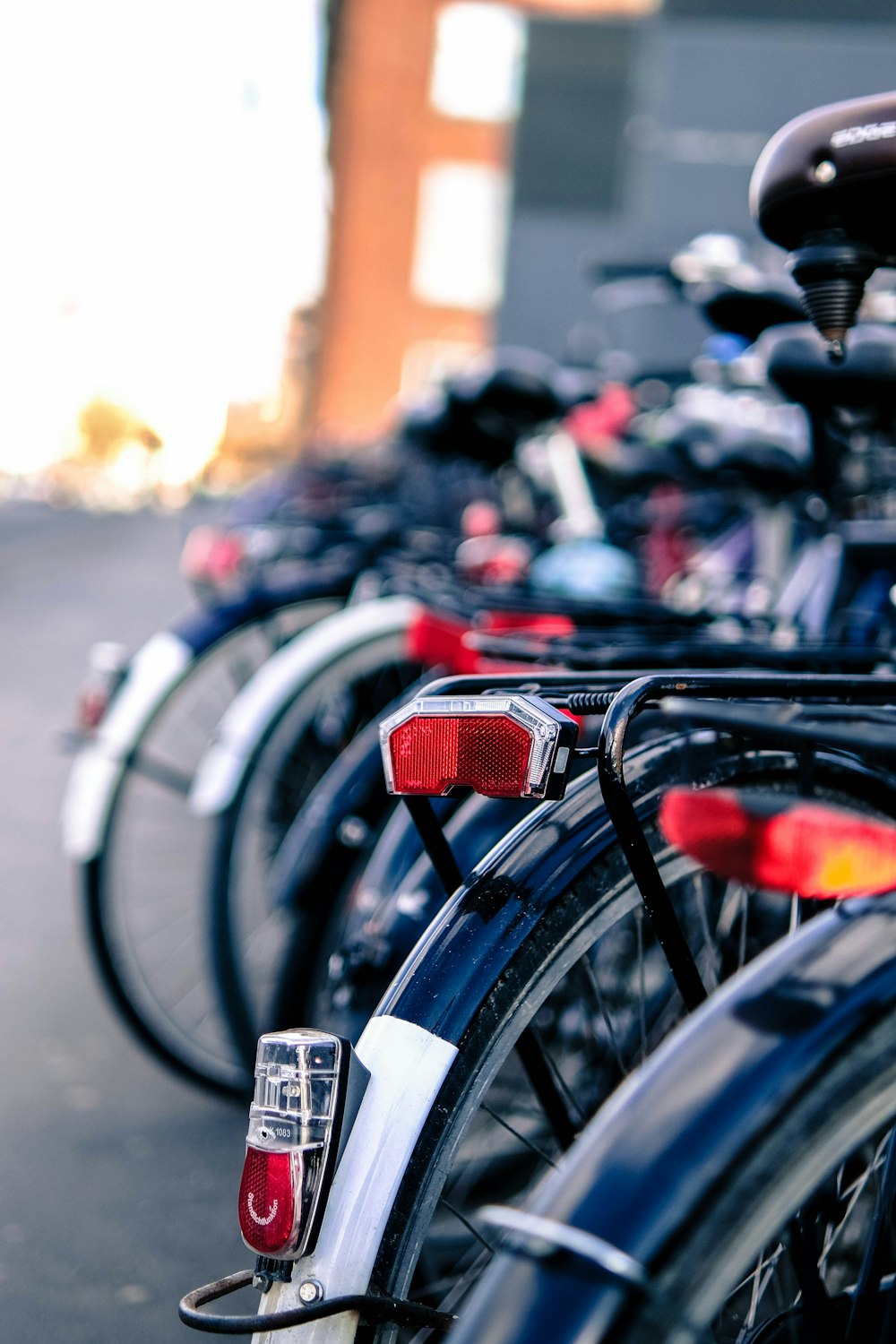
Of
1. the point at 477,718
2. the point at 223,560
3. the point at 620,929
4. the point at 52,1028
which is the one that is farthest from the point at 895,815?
the point at 223,560

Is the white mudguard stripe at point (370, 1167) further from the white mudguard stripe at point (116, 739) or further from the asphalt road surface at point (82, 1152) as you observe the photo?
the white mudguard stripe at point (116, 739)

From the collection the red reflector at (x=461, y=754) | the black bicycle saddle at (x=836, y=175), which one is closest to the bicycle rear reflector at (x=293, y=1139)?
the red reflector at (x=461, y=754)

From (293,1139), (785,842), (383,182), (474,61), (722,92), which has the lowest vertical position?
(293,1139)

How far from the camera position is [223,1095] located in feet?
9.30

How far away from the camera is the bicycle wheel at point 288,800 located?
7.73ft

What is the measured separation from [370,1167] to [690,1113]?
0.36 metres

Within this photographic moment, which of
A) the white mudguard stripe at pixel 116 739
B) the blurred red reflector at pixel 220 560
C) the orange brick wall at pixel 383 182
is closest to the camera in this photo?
the white mudguard stripe at pixel 116 739

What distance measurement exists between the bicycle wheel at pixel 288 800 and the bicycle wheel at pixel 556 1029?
0.41m

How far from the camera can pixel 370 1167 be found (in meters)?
1.12

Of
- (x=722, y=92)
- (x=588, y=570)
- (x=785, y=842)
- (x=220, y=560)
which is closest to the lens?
(x=785, y=842)

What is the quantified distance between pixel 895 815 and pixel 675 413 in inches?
Result: 98.9

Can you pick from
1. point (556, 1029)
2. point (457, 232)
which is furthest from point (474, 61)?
point (556, 1029)

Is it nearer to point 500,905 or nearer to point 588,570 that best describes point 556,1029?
point 500,905

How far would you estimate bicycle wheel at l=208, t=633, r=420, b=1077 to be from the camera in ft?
7.73
